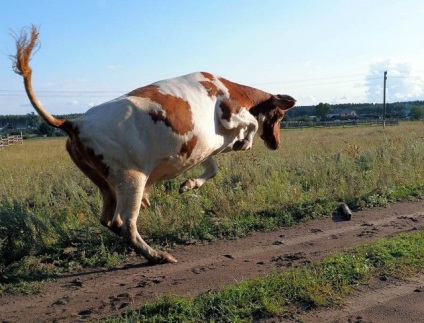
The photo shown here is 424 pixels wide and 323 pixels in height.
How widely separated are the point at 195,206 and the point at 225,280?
286 centimetres

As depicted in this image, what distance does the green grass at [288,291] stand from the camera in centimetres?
405

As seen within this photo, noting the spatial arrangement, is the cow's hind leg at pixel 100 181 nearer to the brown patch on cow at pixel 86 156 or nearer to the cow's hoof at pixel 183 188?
the brown patch on cow at pixel 86 156

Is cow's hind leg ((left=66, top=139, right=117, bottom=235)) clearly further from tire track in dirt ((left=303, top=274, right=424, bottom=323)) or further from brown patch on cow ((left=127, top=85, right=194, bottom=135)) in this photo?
tire track in dirt ((left=303, top=274, right=424, bottom=323))

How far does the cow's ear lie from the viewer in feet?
23.5

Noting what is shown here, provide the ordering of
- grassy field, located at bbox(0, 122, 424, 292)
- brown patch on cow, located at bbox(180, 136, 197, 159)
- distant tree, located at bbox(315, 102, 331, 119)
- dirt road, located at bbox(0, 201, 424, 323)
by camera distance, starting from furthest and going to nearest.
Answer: distant tree, located at bbox(315, 102, 331, 119) → grassy field, located at bbox(0, 122, 424, 292) → brown patch on cow, located at bbox(180, 136, 197, 159) → dirt road, located at bbox(0, 201, 424, 323)

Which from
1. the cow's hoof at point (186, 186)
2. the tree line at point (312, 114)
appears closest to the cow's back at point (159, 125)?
the cow's hoof at point (186, 186)

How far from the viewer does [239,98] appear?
259 inches

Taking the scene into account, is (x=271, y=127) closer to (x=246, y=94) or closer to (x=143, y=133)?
(x=246, y=94)

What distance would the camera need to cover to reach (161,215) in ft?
23.5

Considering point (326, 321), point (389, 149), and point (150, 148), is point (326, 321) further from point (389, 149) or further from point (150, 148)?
point (389, 149)

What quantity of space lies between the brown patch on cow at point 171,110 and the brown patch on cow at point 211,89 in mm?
491

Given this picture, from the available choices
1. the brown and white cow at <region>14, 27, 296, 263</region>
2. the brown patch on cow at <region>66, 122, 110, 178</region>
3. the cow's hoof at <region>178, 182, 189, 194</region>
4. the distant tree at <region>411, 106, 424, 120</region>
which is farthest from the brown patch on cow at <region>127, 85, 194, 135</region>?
the distant tree at <region>411, 106, 424, 120</region>

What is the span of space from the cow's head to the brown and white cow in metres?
0.63

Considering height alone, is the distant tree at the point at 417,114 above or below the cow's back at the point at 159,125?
above
